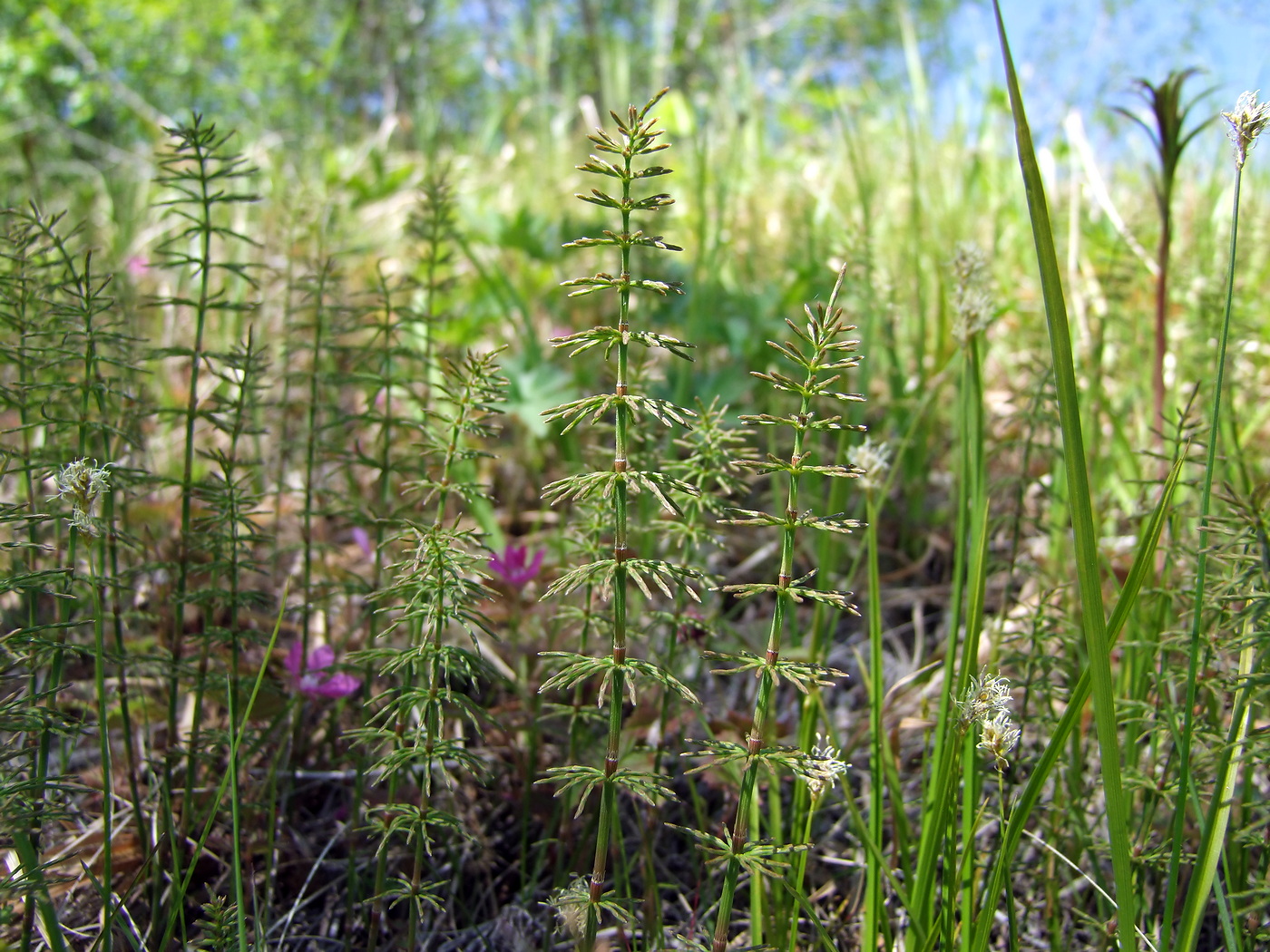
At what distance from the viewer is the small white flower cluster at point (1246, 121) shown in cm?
92

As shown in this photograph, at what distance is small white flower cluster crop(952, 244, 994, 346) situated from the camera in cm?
124

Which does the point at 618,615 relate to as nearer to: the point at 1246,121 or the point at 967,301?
the point at 967,301

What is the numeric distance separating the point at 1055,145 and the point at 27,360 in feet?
14.5

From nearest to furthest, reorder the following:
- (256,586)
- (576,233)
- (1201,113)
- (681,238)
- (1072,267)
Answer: (256,586) < (1072,267) < (576,233) < (681,238) < (1201,113)

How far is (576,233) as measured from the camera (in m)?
2.82

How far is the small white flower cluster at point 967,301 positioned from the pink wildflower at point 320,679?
1.10 metres

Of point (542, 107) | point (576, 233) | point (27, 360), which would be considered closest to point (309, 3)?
point (542, 107)

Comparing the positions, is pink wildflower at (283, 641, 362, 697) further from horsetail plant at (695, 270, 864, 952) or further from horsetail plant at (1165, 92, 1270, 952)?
horsetail plant at (1165, 92, 1270, 952)

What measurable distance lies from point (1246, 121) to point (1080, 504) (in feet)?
1.61

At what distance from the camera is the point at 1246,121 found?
3.04 feet

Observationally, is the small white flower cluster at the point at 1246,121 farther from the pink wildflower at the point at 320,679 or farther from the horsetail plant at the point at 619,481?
the pink wildflower at the point at 320,679

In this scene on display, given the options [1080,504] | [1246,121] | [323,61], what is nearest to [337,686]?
[1080,504]

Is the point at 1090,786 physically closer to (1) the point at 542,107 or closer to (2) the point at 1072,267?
(2) the point at 1072,267

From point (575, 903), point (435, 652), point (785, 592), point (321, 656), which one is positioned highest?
point (785, 592)
